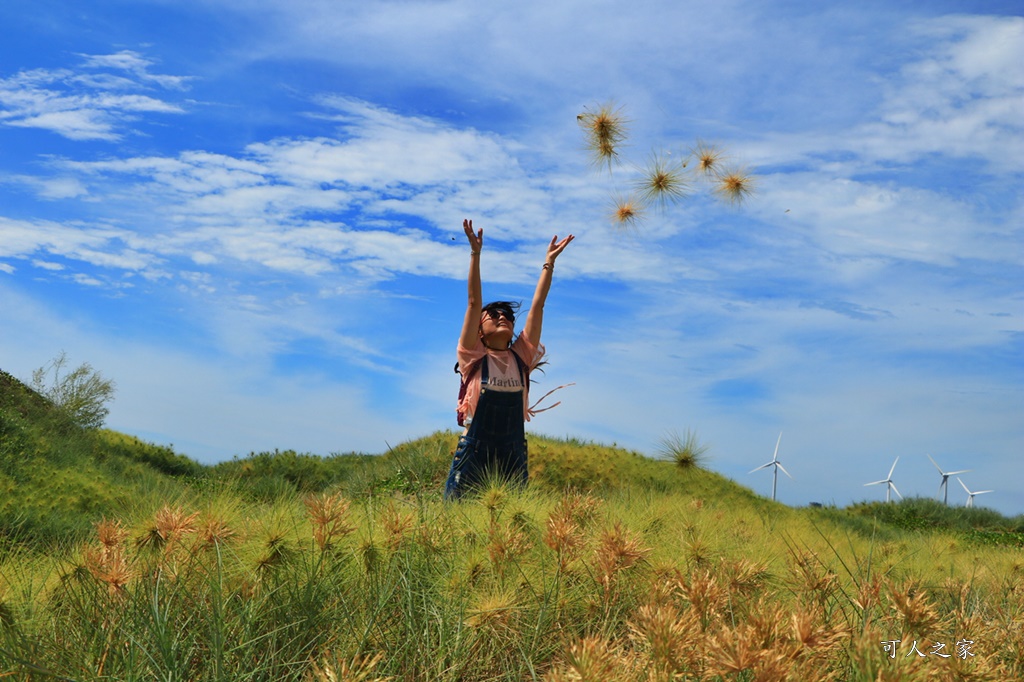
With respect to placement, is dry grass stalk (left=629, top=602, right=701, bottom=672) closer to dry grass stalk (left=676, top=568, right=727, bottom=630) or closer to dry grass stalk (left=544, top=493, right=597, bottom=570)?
dry grass stalk (left=676, top=568, right=727, bottom=630)

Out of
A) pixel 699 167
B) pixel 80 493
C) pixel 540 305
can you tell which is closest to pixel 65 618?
pixel 540 305

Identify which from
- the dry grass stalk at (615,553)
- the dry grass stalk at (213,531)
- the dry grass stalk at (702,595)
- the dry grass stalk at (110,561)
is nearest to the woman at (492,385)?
the dry grass stalk at (213,531)

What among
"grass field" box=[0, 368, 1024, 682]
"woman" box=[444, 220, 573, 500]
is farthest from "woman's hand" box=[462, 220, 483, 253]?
"grass field" box=[0, 368, 1024, 682]

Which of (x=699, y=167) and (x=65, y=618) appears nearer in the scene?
(x=65, y=618)

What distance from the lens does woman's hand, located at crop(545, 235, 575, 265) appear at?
313 inches

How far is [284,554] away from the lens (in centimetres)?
349

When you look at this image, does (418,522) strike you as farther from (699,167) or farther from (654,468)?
(654,468)

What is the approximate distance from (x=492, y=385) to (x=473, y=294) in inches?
34.5

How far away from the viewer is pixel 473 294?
7.26 meters

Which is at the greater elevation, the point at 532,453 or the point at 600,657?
the point at 532,453

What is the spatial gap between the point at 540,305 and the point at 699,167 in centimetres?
285

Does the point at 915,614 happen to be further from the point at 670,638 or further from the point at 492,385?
the point at 492,385

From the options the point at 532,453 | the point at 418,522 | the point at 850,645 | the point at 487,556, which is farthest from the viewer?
the point at 532,453

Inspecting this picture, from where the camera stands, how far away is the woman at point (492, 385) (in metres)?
7.45
